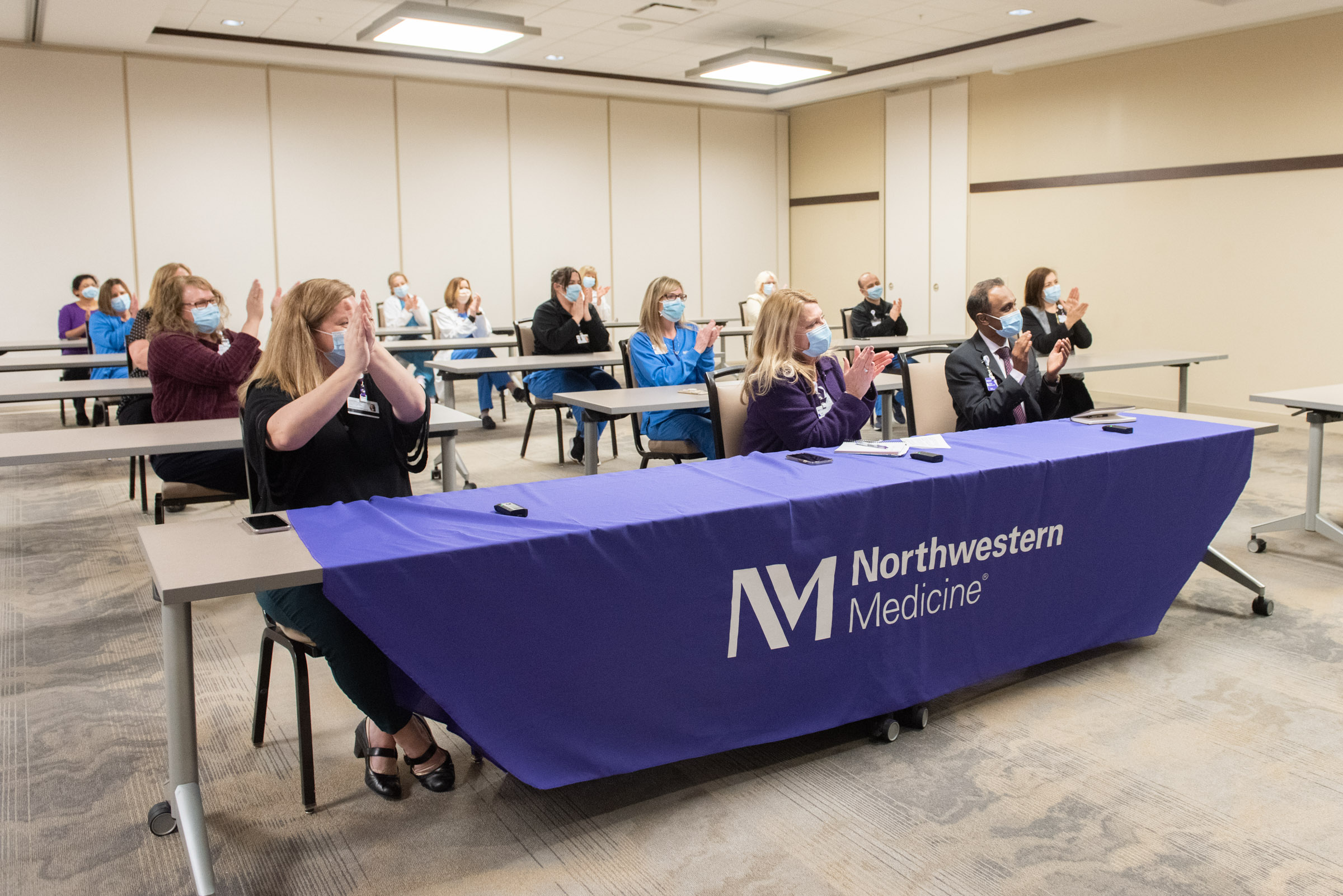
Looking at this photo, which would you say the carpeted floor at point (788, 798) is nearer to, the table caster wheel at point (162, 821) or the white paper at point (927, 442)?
the table caster wheel at point (162, 821)

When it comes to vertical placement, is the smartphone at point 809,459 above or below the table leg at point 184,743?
above

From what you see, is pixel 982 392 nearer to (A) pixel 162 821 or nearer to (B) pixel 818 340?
(B) pixel 818 340

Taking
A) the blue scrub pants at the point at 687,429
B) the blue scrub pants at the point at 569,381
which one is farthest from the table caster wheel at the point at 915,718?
the blue scrub pants at the point at 569,381

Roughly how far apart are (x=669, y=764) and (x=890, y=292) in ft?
31.0

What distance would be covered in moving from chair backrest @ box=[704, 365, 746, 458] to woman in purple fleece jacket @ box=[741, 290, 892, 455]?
87mm

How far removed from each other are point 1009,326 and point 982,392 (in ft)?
0.95

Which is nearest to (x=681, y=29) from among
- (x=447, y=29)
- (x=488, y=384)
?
(x=447, y=29)

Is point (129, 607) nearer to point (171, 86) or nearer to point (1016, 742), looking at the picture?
point (1016, 742)

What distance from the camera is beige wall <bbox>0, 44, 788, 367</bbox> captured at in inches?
344

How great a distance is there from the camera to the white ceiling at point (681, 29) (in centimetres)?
725

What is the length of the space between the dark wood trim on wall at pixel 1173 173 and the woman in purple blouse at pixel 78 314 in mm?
8059

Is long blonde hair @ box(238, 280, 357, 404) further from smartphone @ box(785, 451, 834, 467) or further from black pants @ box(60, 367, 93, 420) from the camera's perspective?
black pants @ box(60, 367, 93, 420)

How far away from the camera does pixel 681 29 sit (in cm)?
830

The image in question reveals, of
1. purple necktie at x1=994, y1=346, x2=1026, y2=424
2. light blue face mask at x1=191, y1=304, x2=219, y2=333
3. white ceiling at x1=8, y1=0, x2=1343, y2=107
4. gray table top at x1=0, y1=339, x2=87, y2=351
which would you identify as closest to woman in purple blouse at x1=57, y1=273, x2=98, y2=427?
gray table top at x1=0, y1=339, x2=87, y2=351
